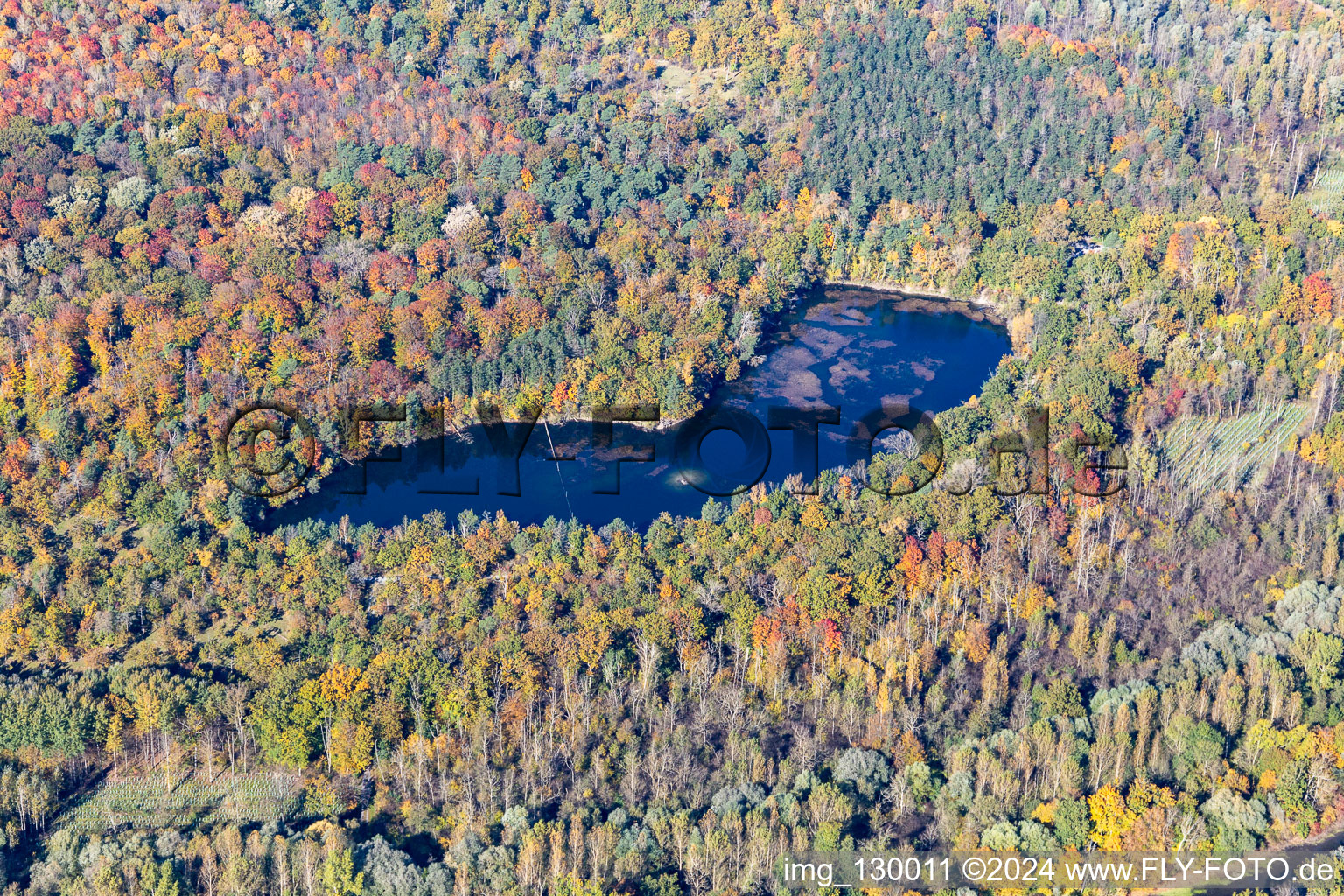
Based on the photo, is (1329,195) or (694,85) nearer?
(1329,195)

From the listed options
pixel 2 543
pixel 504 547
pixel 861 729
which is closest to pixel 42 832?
pixel 2 543

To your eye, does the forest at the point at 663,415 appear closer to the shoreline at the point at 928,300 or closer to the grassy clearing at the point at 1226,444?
the grassy clearing at the point at 1226,444

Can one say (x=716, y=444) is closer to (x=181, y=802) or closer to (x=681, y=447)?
(x=681, y=447)

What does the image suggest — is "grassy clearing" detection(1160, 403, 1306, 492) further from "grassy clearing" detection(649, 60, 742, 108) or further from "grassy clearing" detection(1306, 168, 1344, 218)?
"grassy clearing" detection(649, 60, 742, 108)

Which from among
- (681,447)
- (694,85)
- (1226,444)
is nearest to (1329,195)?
(1226,444)

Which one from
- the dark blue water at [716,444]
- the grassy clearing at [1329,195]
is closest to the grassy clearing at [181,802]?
the dark blue water at [716,444]

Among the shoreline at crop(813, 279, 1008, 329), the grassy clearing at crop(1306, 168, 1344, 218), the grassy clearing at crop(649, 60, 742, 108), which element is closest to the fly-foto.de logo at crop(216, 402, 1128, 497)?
the shoreline at crop(813, 279, 1008, 329)

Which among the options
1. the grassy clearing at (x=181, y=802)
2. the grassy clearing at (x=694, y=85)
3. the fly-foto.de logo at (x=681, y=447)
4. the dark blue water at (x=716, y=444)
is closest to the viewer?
the grassy clearing at (x=181, y=802)
